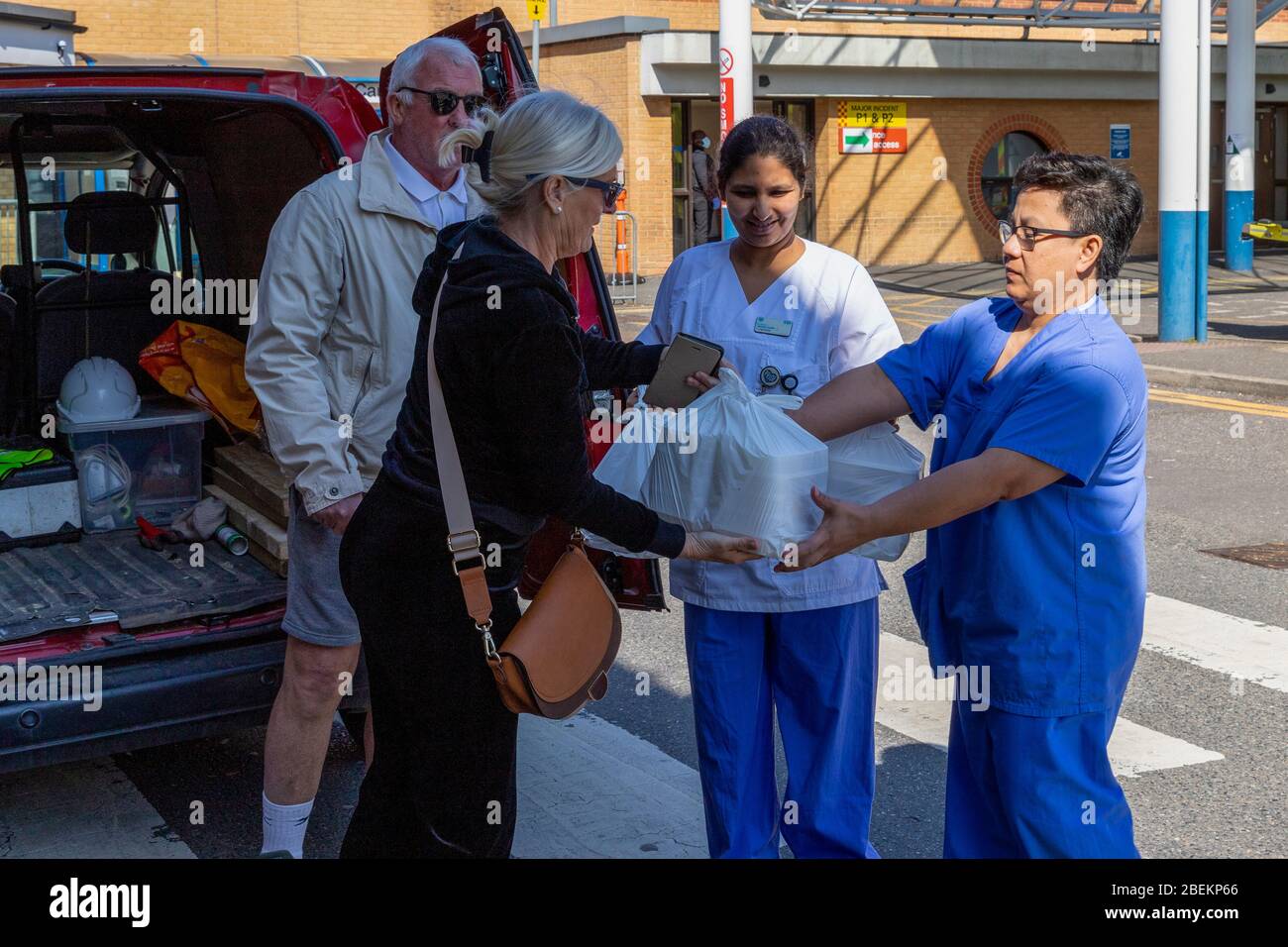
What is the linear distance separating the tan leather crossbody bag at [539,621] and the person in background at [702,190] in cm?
1829

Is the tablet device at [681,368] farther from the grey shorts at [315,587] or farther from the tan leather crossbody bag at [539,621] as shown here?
the grey shorts at [315,587]

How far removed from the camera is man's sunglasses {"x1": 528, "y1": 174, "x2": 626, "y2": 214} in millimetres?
2914

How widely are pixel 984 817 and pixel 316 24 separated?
2366 centimetres

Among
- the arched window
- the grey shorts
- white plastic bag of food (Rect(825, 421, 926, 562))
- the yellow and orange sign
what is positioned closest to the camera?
white plastic bag of food (Rect(825, 421, 926, 562))

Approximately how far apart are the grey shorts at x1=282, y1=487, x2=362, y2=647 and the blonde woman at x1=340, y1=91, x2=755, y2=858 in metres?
0.97

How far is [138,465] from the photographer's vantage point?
5.91 meters

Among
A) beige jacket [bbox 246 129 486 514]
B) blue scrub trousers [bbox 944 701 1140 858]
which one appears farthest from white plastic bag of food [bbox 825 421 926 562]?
beige jacket [bbox 246 129 486 514]

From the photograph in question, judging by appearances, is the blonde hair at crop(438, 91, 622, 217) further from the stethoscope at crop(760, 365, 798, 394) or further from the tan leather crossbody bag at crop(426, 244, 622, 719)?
the stethoscope at crop(760, 365, 798, 394)

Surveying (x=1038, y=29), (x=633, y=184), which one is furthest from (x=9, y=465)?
(x=1038, y=29)

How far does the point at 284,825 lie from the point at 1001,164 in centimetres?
2488

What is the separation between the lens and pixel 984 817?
315 centimetres

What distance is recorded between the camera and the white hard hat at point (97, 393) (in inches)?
231

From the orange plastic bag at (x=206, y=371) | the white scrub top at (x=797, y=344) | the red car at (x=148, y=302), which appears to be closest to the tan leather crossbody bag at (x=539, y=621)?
the white scrub top at (x=797, y=344)

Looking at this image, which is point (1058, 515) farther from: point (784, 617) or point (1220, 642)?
point (1220, 642)
